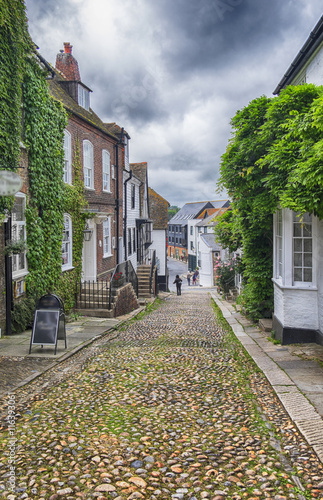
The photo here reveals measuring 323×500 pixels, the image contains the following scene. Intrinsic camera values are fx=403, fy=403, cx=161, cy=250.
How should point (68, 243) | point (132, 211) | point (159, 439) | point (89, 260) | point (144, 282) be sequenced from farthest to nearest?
point (132, 211)
point (144, 282)
point (89, 260)
point (68, 243)
point (159, 439)

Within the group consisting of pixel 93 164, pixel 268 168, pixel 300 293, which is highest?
pixel 93 164

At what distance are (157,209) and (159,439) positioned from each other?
120 ft

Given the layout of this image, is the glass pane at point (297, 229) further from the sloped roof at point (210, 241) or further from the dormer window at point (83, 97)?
the sloped roof at point (210, 241)

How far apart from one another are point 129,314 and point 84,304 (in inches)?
79.4

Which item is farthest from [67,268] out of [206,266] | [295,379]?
[206,266]

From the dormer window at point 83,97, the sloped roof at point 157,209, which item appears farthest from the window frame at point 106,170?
the sloped roof at point 157,209

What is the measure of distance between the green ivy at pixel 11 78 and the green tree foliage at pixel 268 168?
5.59 meters

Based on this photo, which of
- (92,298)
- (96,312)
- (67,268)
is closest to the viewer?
(67,268)

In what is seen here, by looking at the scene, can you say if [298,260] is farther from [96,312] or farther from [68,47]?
[68,47]

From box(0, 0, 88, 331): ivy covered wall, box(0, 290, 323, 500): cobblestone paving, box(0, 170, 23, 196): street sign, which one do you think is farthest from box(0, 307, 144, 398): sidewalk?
box(0, 170, 23, 196): street sign

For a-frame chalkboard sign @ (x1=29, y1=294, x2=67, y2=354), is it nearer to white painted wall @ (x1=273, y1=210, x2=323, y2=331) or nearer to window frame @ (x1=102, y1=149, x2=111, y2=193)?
white painted wall @ (x1=273, y1=210, x2=323, y2=331)

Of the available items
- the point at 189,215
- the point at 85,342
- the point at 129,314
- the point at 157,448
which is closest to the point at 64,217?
the point at 129,314

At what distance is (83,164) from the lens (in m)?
16.8

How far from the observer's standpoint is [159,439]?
185 inches
